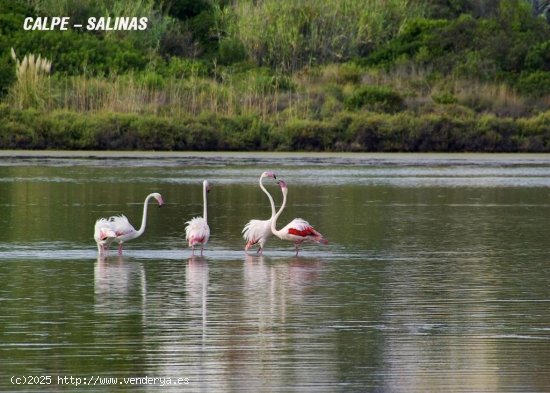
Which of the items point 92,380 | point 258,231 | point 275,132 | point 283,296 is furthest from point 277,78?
point 92,380

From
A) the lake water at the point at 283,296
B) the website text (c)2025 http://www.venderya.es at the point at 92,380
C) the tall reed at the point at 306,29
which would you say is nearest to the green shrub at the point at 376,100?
the tall reed at the point at 306,29

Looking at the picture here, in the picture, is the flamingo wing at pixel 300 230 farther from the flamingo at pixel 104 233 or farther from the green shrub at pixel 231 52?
the green shrub at pixel 231 52

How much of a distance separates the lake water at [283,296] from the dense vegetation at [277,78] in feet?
35.3

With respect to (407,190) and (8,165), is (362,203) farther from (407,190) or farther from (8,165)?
(8,165)

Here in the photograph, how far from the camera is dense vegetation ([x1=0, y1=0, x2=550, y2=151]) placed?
37344 millimetres

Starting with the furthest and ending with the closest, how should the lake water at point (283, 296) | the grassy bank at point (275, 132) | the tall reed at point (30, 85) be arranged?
the tall reed at point (30, 85) → the grassy bank at point (275, 132) → the lake water at point (283, 296)

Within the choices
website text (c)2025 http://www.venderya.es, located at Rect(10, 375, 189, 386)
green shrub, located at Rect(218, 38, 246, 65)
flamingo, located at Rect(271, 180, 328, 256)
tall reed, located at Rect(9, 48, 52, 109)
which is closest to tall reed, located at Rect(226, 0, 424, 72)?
green shrub, located at Rect(218, 38, 246, 65)

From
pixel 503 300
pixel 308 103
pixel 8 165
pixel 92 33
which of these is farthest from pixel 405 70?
pixel 503 300

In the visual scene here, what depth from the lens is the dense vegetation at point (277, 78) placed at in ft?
123

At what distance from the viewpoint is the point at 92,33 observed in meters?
45.0

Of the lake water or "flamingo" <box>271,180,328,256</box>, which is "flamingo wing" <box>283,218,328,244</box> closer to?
"flamingo" <box>271,180,328,256</box>

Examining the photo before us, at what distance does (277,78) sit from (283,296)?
27415mm

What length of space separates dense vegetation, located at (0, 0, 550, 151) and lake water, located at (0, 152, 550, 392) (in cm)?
1076

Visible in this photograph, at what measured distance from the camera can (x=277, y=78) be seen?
132ft
